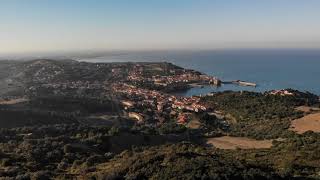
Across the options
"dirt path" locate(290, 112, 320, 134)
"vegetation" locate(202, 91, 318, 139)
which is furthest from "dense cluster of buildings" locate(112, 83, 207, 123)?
"dirt path" locate(290, 112, 320, 134)

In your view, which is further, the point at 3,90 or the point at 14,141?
the point at 3,90

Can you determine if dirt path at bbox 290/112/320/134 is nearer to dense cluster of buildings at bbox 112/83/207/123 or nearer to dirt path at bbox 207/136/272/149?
dirt path at bbox 207/136/272/149

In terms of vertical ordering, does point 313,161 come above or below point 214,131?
above

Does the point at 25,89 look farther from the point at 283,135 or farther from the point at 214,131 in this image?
the point at 283,135

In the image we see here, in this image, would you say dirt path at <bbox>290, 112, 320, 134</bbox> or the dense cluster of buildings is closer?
dirt path at <bbox>290, 112, 320, 134</bbox>

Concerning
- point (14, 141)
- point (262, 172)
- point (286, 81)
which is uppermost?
point (262, 172)

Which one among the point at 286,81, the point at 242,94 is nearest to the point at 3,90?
the point at 242,94

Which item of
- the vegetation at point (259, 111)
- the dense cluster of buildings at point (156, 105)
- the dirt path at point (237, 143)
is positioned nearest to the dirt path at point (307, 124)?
the vegetation at point (259, 111)
